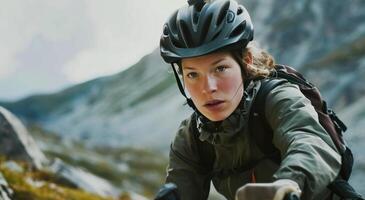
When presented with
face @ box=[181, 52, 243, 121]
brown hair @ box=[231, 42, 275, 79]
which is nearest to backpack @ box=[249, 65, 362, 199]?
brown hair @ box=[231, 42, 275, 79]

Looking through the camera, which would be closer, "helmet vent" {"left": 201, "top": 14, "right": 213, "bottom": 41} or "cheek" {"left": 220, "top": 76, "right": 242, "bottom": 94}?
"helmet vent" {"left": 201, "top": 14, "right": 213, "bottom": 41}

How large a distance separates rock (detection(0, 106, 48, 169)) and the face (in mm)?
14890

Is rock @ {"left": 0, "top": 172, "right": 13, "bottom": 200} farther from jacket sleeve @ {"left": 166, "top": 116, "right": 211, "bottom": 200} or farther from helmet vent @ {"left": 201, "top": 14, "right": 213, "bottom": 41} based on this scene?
helmet vent @ {"left": 201, "top": 14, "right": 213, "bottom": 41}

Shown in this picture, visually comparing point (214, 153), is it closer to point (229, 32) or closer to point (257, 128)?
point (257, 128)

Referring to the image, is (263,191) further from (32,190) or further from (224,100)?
(32,190)

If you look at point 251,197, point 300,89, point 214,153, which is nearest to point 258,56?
point 300,89

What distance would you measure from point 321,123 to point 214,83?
983 millimetres

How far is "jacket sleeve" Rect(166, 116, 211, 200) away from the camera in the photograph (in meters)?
6.59

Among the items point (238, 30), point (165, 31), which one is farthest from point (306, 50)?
point (238, 30)

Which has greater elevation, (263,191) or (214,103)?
(214,103)

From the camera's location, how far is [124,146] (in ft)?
566

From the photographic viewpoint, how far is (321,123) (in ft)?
19.1

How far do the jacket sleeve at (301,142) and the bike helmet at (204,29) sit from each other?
0.64m

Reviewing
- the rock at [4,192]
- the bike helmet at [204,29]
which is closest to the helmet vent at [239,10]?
the bike helmet at [204,29]
